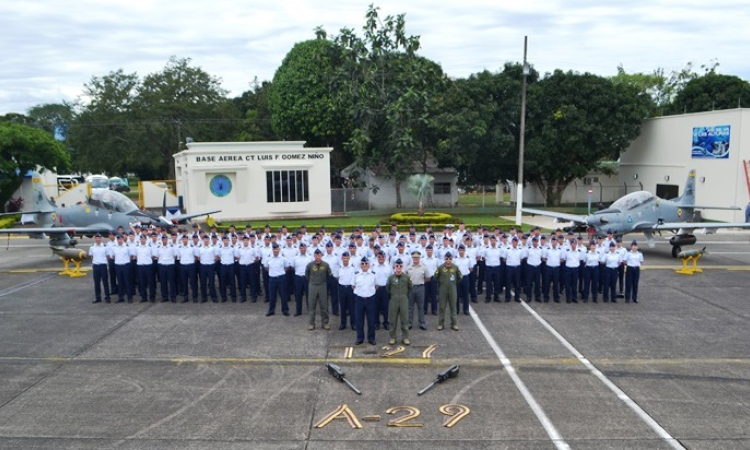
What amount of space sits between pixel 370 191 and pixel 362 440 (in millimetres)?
29883

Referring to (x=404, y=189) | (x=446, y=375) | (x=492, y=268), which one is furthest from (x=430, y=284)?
(x=404, y=189)

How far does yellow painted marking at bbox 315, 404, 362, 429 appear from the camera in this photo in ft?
24.1

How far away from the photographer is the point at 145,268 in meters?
13.5

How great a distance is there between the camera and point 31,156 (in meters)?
30.9

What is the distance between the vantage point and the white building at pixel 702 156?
28.2m

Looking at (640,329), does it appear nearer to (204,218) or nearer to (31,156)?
(204,218)

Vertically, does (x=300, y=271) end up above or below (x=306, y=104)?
below

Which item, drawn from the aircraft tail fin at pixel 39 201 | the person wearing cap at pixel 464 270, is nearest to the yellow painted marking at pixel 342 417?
the person wearing cap at pixel 464 270

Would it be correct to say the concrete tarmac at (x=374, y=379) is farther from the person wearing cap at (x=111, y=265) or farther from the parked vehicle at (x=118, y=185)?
the parked vehicle at (x=118, y=185)

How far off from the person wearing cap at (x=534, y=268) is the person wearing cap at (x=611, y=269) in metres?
1.49

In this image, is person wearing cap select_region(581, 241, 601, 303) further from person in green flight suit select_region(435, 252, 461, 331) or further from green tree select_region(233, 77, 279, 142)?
green tree select_region(233, 77, 279, 142)

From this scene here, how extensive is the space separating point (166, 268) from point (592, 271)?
1002cm

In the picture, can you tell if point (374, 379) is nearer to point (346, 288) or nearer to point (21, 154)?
point (346, 288)

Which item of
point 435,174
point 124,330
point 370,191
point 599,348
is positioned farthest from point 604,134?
point 124,330
